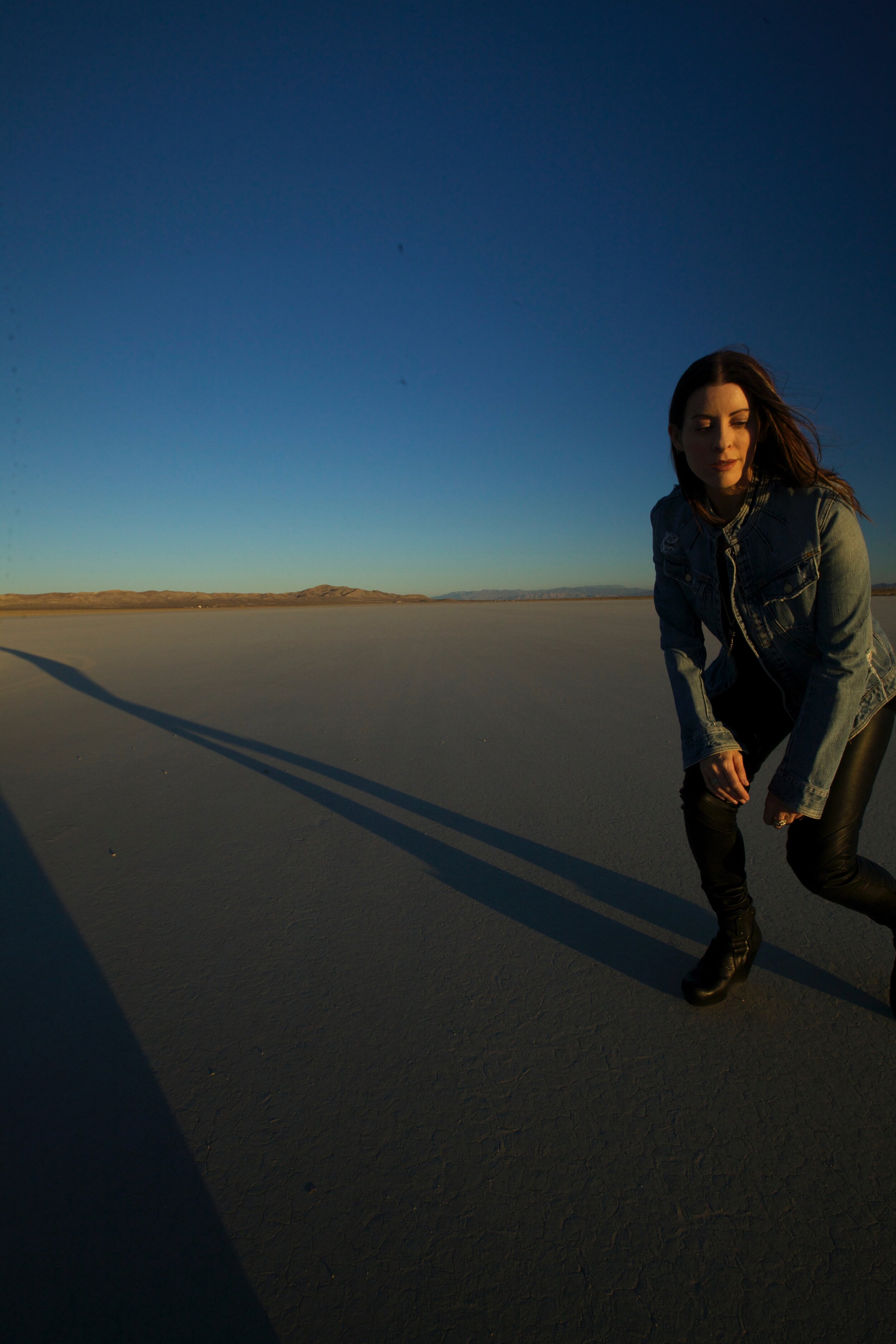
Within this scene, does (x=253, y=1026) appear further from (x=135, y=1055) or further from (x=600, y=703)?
(x=600, y=703)

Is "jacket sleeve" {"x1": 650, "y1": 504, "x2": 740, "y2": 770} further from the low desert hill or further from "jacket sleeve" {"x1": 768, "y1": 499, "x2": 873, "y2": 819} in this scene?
the low desert hill

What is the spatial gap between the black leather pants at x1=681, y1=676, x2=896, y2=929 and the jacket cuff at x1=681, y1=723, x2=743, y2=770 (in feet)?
0.15

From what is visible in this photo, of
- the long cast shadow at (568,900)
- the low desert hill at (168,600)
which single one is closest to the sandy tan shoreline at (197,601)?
the low desert hill at (168,600)

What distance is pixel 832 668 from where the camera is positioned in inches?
64.5

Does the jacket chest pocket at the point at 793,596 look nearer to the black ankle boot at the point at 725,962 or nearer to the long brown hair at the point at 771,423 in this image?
the long brown hair at the point at 771,423

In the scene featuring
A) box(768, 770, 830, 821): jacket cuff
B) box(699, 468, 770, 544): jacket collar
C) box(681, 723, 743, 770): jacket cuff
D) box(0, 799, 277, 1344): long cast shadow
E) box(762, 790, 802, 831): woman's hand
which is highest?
box(699, 468, 770, 544): jacket collar

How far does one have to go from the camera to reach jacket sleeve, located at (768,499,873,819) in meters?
1.59

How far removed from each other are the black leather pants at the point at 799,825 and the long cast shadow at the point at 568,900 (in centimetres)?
28

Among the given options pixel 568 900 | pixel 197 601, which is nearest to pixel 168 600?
pixel 197 601

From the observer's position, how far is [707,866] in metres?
1.86

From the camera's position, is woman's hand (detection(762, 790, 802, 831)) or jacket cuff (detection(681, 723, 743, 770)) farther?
jacket cuff (detection(681, 723, 743, 770))

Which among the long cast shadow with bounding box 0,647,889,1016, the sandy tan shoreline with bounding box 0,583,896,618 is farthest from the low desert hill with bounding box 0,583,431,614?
the long cast shadow with bounding box 0,647,889,1016

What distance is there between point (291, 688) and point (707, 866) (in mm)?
6457

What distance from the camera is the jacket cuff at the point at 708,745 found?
5.86 feet
